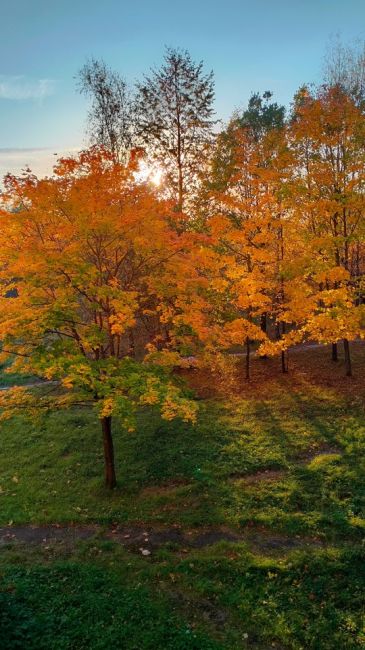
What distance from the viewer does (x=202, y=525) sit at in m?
11.1

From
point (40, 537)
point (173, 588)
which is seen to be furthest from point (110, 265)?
point (173, 588)

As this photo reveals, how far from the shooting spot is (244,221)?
760 inches

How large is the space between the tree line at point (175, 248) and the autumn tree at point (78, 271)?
0.04m

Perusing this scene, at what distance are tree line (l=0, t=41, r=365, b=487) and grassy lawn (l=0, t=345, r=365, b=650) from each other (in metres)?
1.79

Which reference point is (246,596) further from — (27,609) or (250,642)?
(27,609)

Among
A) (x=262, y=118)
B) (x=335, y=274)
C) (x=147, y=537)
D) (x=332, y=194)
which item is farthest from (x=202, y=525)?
(x=262, y=118)

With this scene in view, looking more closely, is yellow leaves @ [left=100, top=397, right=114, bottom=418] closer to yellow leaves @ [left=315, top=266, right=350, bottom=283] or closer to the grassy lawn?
the grassy lawn

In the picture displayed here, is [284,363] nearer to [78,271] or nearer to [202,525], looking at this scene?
[202,525]

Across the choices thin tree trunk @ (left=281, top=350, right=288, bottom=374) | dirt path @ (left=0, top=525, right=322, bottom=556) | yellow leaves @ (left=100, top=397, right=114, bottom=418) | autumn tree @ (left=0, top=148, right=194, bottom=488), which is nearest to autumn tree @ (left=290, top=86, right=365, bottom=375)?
thin tree trunk @ (left=281, top=350, right=288, bottom=374)

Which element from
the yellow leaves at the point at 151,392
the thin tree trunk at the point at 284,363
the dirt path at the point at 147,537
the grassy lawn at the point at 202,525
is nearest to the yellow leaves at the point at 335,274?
the grassy lawn at the point at 202,525

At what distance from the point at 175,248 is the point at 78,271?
329 cm

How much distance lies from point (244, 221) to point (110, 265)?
8311 mm

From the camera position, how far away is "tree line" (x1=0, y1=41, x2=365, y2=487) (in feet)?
35.7

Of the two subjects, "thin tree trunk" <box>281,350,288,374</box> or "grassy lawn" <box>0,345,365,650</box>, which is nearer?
"grassy lawn" <box>0,345,365,650</box>
